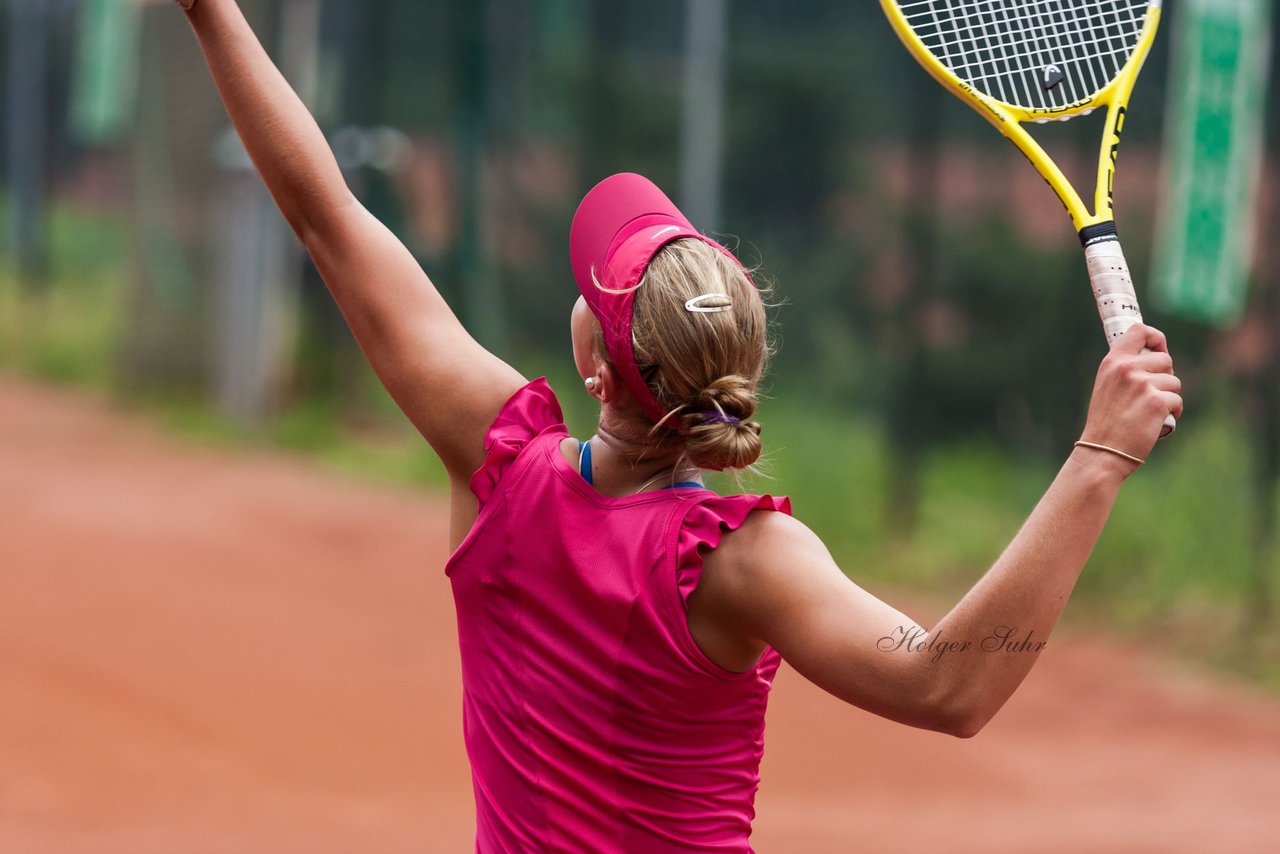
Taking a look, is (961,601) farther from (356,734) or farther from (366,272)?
(356,734)

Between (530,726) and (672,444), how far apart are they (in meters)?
0.33

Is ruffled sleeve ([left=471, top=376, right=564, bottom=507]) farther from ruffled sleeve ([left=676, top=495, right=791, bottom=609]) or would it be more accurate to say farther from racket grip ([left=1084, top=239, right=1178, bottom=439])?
racket grip ([left=1084, top=239, right=1178, bottom=439])

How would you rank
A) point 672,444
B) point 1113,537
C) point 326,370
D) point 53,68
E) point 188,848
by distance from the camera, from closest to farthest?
point 672,444, point 188,848, point 1113,537, point 326,370, point 53,68

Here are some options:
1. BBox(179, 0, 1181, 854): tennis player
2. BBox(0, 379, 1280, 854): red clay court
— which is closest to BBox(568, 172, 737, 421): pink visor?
BBox(179, 0, 1181, 854): tennis player

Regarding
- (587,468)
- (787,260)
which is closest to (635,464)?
(587,468)

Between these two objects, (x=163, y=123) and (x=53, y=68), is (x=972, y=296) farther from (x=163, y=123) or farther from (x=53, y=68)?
(x=53, y=68)

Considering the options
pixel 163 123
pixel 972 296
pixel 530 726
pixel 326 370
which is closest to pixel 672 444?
pixel 530 726

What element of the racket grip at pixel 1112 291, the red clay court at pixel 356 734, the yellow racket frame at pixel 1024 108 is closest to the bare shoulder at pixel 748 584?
the racket grip at pixel 1112 291

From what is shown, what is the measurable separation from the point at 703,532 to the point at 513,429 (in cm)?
28

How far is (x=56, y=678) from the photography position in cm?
554

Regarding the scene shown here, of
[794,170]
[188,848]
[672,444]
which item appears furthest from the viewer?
[794,170]

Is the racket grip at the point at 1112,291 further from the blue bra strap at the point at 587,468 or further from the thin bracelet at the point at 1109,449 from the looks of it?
the blue bra strap at the point at 587,468

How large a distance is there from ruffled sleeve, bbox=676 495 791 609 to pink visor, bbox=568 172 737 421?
120mm

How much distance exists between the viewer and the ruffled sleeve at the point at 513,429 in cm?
169
